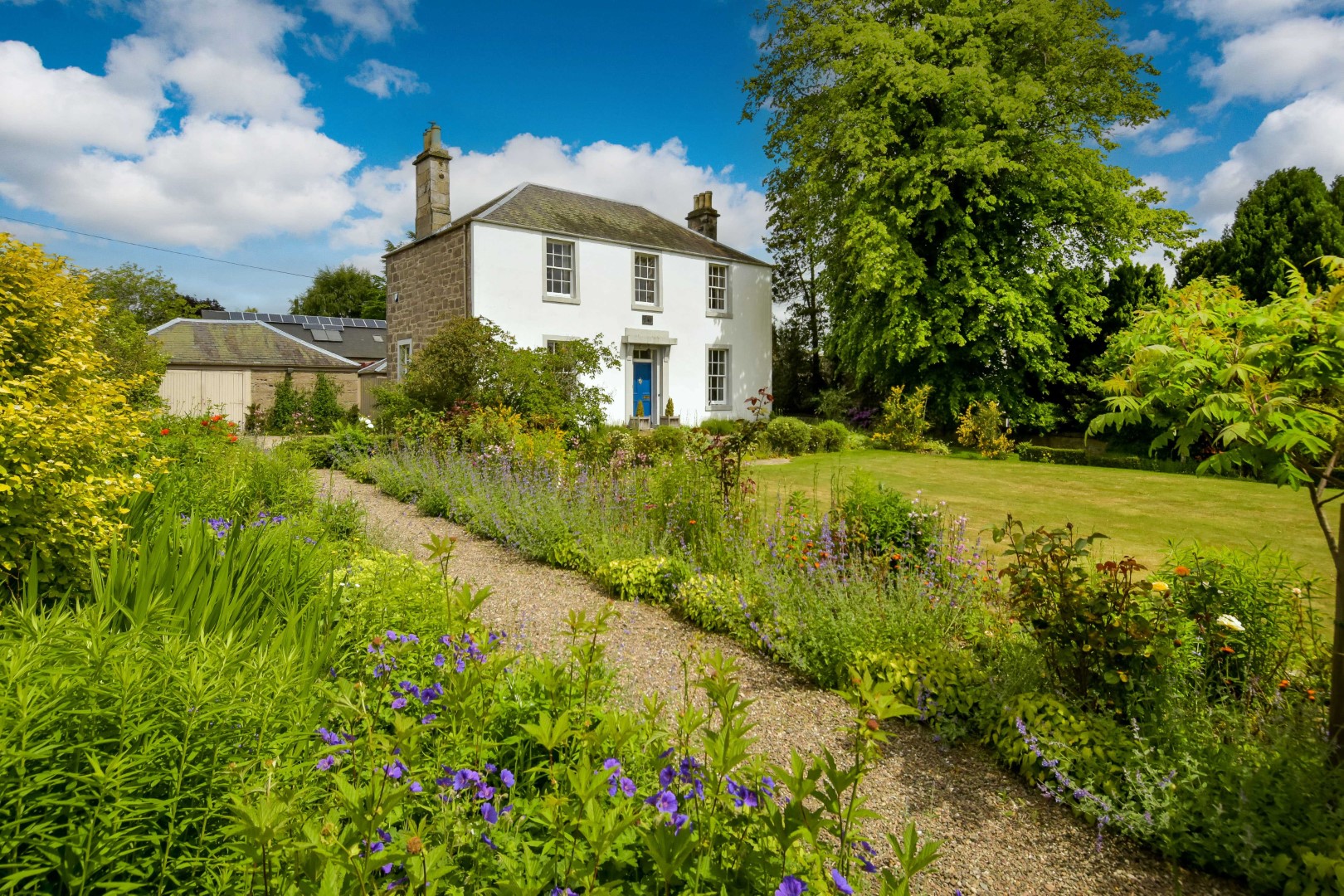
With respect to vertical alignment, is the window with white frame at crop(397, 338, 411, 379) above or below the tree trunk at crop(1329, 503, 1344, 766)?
above

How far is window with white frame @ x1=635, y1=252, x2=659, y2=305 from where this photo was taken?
66.2ft

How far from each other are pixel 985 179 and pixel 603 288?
10.5 meters

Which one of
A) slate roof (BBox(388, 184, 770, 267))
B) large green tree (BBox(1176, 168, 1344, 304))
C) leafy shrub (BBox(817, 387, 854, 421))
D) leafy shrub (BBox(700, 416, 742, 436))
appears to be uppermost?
slate roof (BBox(388, 184, 770, 267))

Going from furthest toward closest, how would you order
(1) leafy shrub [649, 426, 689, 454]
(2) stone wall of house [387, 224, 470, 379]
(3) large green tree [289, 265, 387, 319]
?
1. (3) large green tree [289, 265, 387, 319]
2. (2) stone wall of house [387, 224, 470, 379]
3. (1) leafy shrub [649, 426, 689, 454]

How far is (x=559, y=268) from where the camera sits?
18469 millimetres

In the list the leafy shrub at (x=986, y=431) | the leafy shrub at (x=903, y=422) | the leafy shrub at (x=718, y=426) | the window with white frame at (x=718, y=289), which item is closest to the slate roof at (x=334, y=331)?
the window with white frame at (x=718, y=289)

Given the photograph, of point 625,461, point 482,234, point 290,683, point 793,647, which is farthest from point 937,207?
point 290,683

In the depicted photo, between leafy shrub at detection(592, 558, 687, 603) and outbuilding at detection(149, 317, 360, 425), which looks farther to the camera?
outbuilding at detection(149, 317, 360, 425)

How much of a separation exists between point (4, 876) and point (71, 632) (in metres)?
0.85

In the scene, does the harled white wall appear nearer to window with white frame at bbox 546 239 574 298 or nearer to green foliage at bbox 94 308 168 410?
window with white frame at bbox 546 239 574 298

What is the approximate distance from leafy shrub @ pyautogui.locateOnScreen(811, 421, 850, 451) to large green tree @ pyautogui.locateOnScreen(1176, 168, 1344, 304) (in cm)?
828

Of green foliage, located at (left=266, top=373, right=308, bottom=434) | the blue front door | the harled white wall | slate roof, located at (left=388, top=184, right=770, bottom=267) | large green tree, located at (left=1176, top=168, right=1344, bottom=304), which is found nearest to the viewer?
large green tree, located at (left=1176, top=168, right=1344, bottom=304)

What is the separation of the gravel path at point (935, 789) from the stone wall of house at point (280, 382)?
72.7 feet

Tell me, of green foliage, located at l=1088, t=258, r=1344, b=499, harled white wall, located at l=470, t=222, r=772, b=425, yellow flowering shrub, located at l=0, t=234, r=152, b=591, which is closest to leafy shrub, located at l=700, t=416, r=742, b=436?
harled white wall, located at l=470, t=222, r=772, b=425
